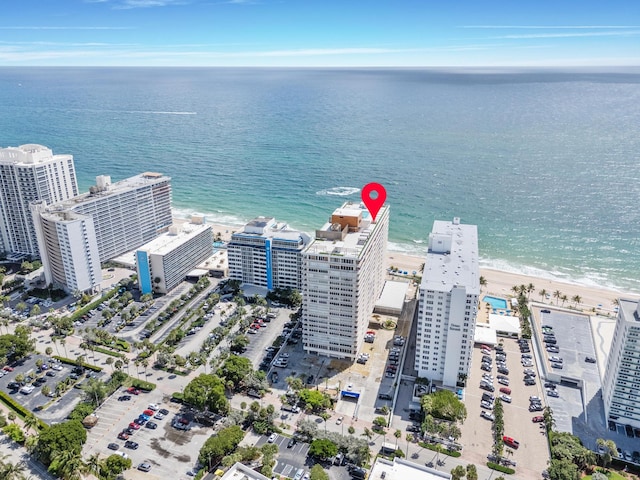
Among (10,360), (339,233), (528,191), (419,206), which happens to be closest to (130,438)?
(10,360)

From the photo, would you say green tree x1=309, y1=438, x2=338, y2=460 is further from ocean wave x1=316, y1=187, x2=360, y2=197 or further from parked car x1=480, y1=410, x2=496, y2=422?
ocean wave x1=316, y1=187, x2=360, y2=197

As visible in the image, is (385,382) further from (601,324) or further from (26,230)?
(26,230)

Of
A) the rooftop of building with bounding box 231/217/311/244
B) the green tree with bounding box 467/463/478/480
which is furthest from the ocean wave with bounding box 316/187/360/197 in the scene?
the green tree with bounding box 467/463/478/480

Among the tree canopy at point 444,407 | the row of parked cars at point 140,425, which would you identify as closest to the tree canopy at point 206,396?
the row of parked cars at point 140,425

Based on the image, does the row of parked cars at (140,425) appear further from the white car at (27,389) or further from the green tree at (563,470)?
the green tree at (563,470)

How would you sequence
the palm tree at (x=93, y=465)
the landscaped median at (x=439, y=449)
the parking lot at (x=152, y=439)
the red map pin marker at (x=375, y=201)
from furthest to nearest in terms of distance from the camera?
the red map pin marker at (x=375, y=201) → the landscaped median at (x=439, y=449) → the parking lot at (x=152, y=439) → the palm tree at (x=93, y=465)

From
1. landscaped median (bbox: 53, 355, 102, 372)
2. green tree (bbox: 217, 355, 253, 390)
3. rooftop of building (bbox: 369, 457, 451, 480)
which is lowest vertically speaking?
landscaped median (bbox: 53, 355, 102, 372)

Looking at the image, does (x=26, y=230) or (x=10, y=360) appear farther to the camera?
(x=26, y=230)
